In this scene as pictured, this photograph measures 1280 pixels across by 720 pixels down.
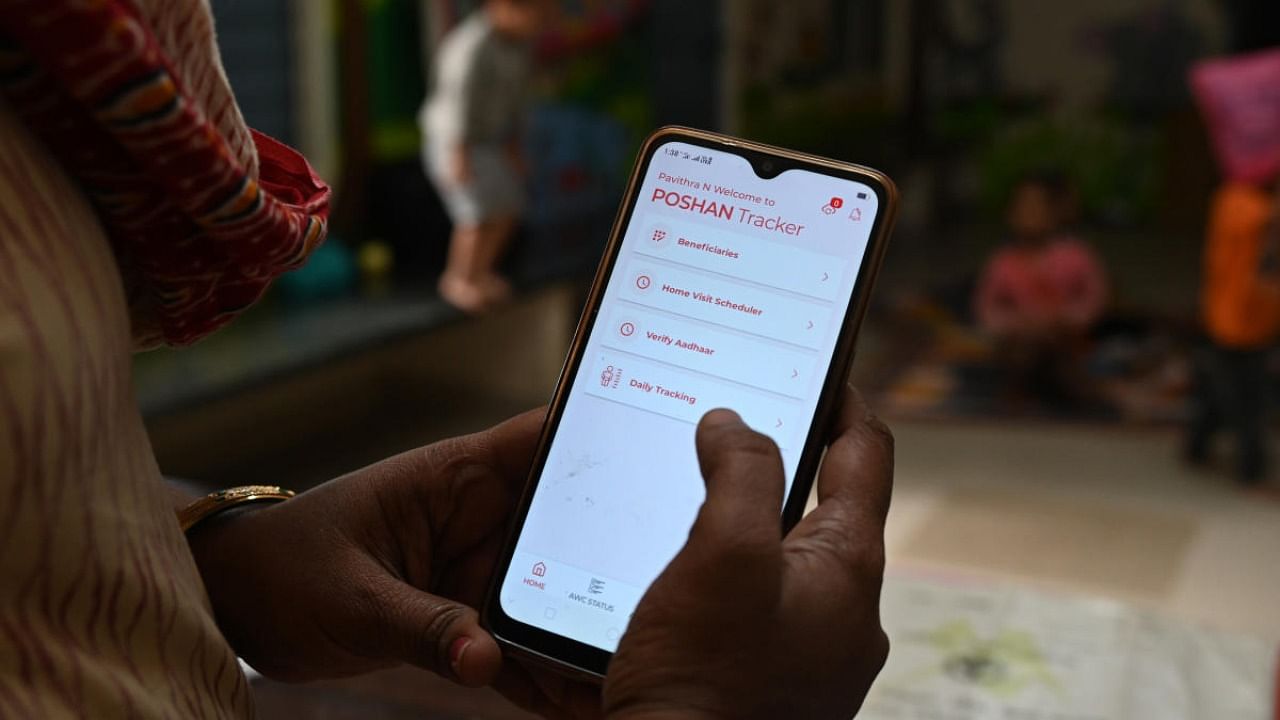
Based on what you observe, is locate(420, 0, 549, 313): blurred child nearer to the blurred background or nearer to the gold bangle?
the blurred background

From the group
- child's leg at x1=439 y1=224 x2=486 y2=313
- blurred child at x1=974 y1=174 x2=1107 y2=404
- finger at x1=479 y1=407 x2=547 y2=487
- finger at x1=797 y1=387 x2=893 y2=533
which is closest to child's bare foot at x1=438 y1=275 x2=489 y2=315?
child's leg at x1=439 y1=224 x2=486 y2=313

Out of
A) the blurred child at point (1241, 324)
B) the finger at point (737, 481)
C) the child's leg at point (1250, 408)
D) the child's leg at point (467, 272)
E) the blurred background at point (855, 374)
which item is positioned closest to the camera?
the finger at point (737, 481)

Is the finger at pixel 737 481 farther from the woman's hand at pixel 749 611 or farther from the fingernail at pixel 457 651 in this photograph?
the fingernail at pixel 457 651

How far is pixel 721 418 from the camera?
447 millimetres

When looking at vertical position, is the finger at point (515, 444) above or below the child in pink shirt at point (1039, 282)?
above

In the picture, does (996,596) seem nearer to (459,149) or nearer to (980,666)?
(980,666)

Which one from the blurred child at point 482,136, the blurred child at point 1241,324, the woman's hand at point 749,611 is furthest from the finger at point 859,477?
the blurred child at point 482,136

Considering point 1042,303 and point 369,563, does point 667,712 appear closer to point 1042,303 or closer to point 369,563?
point 369,563

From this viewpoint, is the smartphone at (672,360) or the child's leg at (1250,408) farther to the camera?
the child's leg at (1250,408)

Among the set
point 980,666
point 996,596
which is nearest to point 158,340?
point 980,666

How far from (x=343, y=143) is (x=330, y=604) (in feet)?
8.06

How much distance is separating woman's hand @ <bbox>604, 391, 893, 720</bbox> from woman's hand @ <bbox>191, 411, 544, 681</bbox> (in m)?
0.13

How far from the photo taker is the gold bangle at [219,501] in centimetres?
57

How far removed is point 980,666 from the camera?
1.44 m
